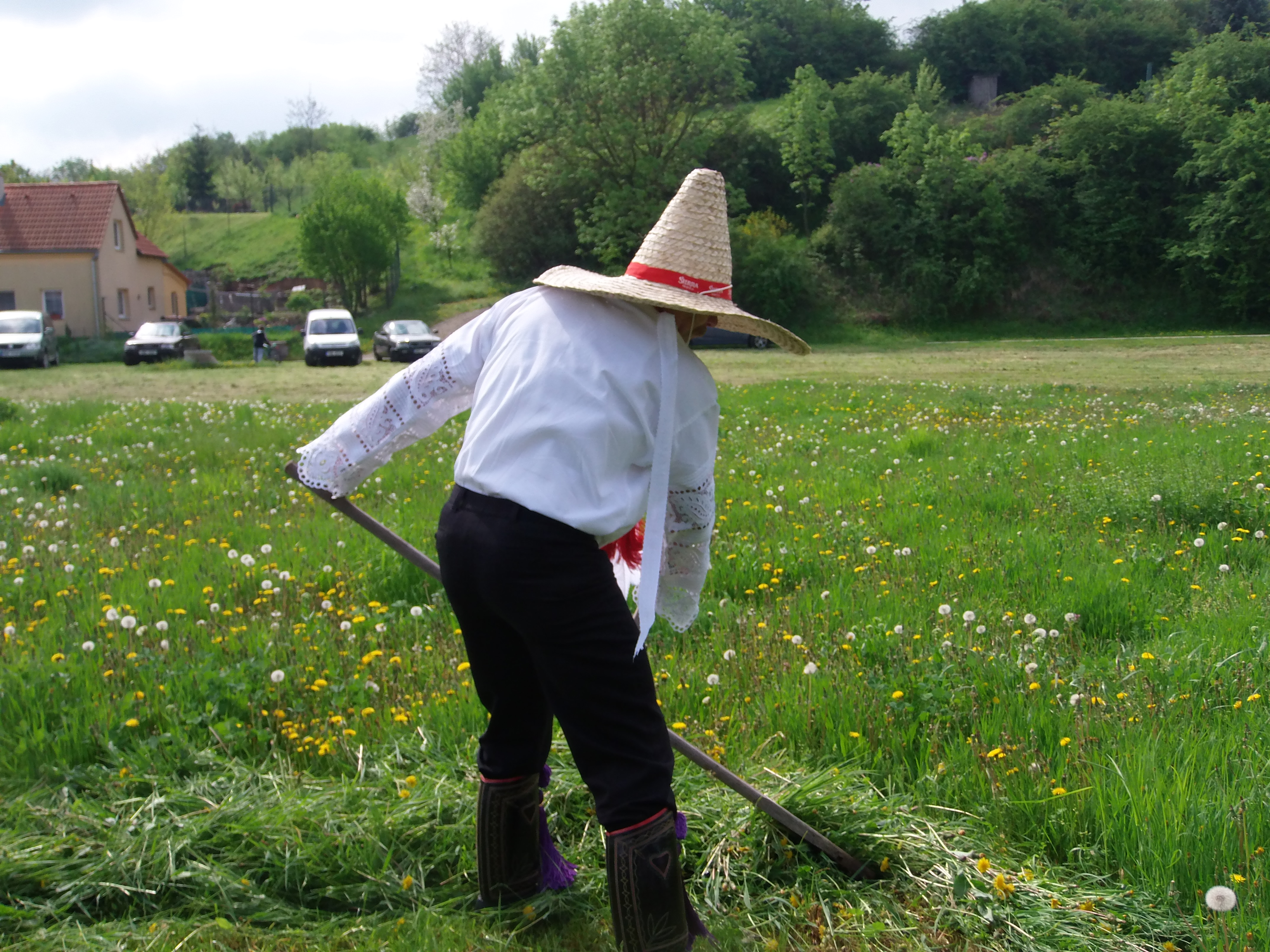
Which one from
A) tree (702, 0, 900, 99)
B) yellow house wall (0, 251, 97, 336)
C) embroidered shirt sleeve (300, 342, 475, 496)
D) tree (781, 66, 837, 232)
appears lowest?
embroidered shirt sleeve (300, 342, 475, 496)

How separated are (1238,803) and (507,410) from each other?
93.0 inches

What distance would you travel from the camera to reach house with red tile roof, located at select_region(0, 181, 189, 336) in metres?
42.5

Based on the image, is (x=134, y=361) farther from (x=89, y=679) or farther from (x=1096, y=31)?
(x=1096, y=31)

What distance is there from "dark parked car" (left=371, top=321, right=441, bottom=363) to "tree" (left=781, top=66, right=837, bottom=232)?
76.1ft

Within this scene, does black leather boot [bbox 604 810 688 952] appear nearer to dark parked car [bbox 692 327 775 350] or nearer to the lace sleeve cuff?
the lace sleeve cuff

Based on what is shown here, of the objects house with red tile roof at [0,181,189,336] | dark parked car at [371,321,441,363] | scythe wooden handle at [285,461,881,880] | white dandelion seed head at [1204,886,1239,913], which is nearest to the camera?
white dandelion seed head at [1204,886,1239,913]

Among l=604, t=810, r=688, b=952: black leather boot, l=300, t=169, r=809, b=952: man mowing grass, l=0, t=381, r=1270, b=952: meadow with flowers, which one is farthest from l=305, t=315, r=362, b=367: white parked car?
l=604, t=810, r=688, b=952: black leather boot

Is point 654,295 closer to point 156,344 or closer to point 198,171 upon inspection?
point 156,344

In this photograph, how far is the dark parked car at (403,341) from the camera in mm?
30953

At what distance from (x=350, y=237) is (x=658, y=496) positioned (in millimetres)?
47784

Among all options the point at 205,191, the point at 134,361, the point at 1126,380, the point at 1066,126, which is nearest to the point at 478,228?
the point at 134,361

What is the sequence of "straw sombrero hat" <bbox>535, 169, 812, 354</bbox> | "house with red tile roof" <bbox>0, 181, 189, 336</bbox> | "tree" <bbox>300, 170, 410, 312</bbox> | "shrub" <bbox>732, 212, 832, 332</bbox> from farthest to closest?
1. "tree" <bbox>300, 170, 410, 312</bbox>
2. "house with red tile roof" <bbox>0, 181, 189, 336</bbox>
3. "shrub" <bbox>732, 212, 832, 332</bbox>
4. "straw sombrero hat" <bbox>535, 169, 812, 354</bbox>

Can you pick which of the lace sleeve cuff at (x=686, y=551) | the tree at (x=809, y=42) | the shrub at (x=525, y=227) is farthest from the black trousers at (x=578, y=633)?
the tree at (x=809, y=42)

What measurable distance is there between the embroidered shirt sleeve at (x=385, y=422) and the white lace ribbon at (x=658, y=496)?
0.65m
